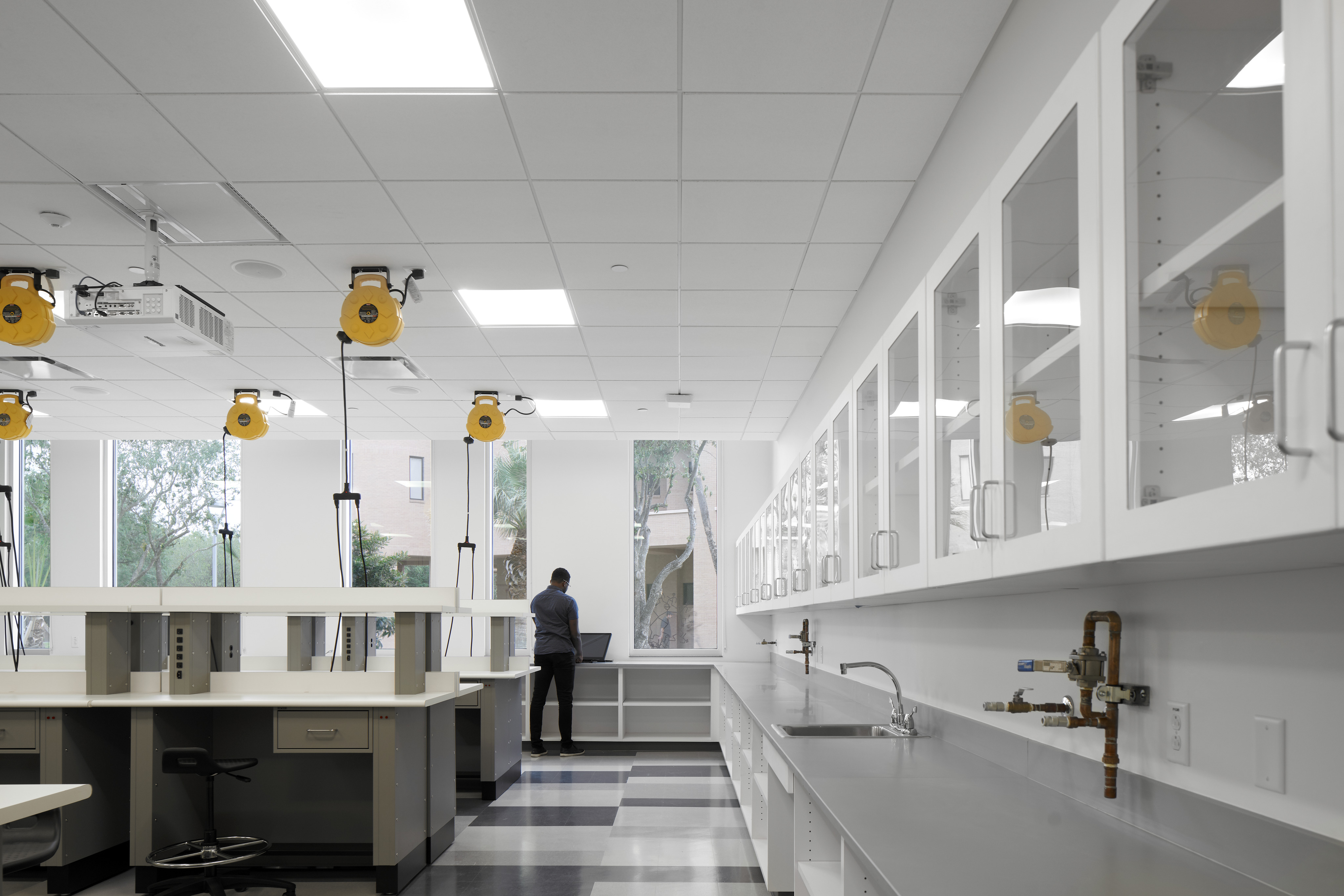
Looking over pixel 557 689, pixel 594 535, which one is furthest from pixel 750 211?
pixel 594 535

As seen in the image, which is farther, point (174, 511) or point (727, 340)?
point (174, 511)

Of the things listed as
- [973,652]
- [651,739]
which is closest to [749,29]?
[973,652]

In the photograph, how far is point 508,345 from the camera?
19.6ft

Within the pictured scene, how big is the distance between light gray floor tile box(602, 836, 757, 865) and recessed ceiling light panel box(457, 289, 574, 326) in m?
2.78

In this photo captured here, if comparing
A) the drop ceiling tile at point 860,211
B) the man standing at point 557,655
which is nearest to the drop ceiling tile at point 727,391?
the man standing at point 557,655

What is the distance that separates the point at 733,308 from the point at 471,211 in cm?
174

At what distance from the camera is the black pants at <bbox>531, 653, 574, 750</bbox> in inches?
322

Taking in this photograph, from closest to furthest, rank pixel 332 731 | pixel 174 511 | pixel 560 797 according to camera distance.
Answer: pixel 332 731, pixel 560 797, pixel 174 511

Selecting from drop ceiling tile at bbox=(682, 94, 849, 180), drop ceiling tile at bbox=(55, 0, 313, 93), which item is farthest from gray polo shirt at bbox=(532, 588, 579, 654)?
drop ceiling tile at bbox=(55, 0, 313, 93)

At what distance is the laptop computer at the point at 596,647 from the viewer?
30.0 ft

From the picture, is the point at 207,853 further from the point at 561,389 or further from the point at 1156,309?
the point at 1156,309

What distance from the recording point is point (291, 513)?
10.1 m

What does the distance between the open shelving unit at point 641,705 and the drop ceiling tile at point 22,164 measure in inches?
240

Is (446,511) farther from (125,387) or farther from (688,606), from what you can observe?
(125,387)
